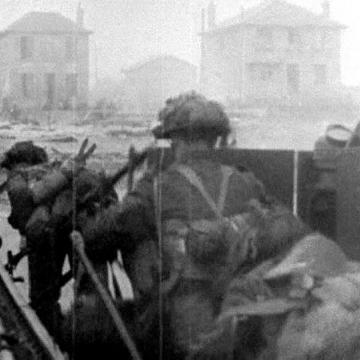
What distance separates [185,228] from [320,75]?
236 cm

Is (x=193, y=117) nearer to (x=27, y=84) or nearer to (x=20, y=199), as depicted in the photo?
(x=20, y=199)

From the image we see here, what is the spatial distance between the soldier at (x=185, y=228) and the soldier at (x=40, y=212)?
2.46 feet

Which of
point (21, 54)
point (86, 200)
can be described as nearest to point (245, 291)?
point (86, 200)

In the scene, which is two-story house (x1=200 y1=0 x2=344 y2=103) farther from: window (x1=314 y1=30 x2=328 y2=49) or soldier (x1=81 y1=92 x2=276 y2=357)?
soldier (x1=81 y1=92 x2=276 y2=357)

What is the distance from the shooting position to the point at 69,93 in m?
8.19

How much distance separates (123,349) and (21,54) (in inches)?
145

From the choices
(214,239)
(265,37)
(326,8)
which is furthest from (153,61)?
(214,239)

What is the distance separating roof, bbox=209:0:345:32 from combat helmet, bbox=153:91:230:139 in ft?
5.40

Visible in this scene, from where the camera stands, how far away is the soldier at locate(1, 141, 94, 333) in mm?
6074

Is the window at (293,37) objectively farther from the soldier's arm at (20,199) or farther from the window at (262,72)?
the soldier's arm at (20,199)

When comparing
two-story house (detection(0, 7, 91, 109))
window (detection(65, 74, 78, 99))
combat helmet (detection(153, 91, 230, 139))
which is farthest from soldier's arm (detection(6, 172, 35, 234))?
window (detection(65, 74, 78, 99))

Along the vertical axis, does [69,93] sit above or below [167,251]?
above

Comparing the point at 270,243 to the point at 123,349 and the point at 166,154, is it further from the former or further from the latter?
the point at 123,349

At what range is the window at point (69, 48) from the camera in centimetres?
843
